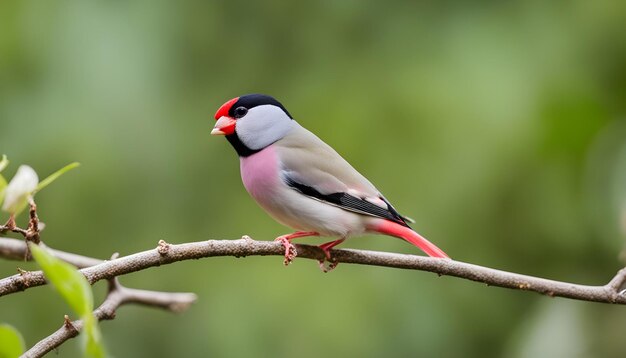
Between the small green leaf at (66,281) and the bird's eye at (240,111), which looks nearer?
the small green leaf at (66,281)

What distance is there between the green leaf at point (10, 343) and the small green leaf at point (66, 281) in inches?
3.1

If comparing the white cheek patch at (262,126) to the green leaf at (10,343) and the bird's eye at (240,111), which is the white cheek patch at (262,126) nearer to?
the bird's eye at (240,111)

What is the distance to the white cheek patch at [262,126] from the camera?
277cm

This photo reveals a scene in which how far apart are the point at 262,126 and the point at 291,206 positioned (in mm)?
301

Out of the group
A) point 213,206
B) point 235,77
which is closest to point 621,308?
point 213,206

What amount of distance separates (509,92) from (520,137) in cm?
24

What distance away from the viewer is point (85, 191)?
4.46 meters

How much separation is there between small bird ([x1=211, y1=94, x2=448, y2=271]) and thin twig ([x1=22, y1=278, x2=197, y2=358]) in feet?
1.78

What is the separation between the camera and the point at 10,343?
1054 millimetres

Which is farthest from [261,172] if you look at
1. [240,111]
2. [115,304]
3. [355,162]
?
[355,162]

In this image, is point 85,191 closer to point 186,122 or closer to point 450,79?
point 186,122

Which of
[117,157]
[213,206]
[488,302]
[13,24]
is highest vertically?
[13,24]

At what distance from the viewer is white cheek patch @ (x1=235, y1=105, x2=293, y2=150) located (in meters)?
2.77

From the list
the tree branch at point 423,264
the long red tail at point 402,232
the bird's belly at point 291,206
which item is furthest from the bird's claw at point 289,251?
the long red tail at point 402,232
